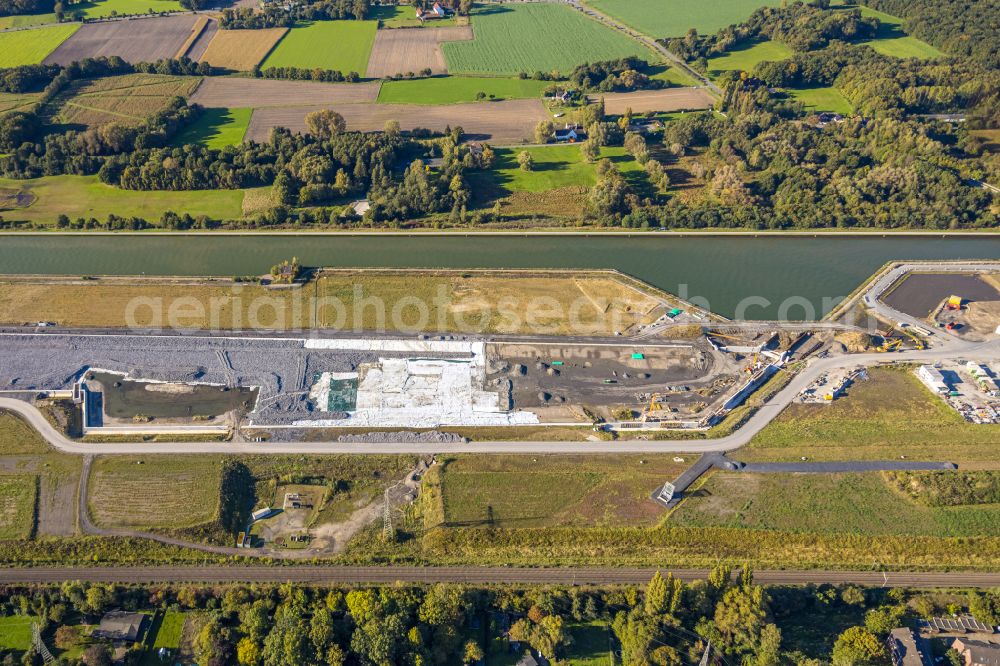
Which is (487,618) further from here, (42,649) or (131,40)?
(131,40)

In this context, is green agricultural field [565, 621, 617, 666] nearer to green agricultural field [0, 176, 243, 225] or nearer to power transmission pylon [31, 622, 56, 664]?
power transmission pylon [31, 622, 56, 664]

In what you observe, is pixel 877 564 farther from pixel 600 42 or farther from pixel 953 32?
pixel 953 32

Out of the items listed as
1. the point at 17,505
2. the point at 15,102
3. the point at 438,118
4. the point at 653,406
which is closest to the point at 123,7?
the point at 15,102

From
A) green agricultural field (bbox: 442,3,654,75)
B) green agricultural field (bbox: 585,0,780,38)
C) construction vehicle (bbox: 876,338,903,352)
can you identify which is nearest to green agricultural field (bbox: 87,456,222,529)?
construction vehicle (bbox: 876,338,903,352)

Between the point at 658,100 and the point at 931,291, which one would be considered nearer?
the point at 931,291

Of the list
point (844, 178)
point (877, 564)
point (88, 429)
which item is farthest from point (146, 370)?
point (844, 178)
